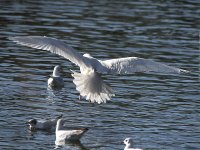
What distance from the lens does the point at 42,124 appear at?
61.1 feet

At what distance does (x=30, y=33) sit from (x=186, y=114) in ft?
39.0

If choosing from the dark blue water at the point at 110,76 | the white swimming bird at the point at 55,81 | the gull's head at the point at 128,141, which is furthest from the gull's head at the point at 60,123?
the white swimming bird at the point at 55,81

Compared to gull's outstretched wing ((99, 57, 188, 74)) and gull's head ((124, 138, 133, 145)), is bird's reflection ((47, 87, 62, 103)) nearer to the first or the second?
gull's outstretched wing ((99, 57, 188, 74))

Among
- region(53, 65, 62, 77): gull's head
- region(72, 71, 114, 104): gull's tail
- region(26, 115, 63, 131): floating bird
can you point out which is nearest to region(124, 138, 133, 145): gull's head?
region(72, 71, 114, 104): gull's tail

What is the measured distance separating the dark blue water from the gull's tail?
0.61 m

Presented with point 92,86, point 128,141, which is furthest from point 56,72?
point 128,141

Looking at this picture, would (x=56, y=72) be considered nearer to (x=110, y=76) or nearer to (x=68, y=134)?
A: (x=110, y=76)

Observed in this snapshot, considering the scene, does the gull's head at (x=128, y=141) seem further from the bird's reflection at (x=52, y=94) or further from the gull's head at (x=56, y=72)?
the gull's head at (x=56, y=72)

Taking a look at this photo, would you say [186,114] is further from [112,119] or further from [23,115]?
[23,115]

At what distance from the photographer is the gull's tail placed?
61.1 feet

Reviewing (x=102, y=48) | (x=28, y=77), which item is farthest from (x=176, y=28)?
(x=28, y=77)

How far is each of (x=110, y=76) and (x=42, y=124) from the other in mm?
6895

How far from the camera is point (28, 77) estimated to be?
952 inches

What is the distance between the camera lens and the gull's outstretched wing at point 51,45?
58.7 ft
